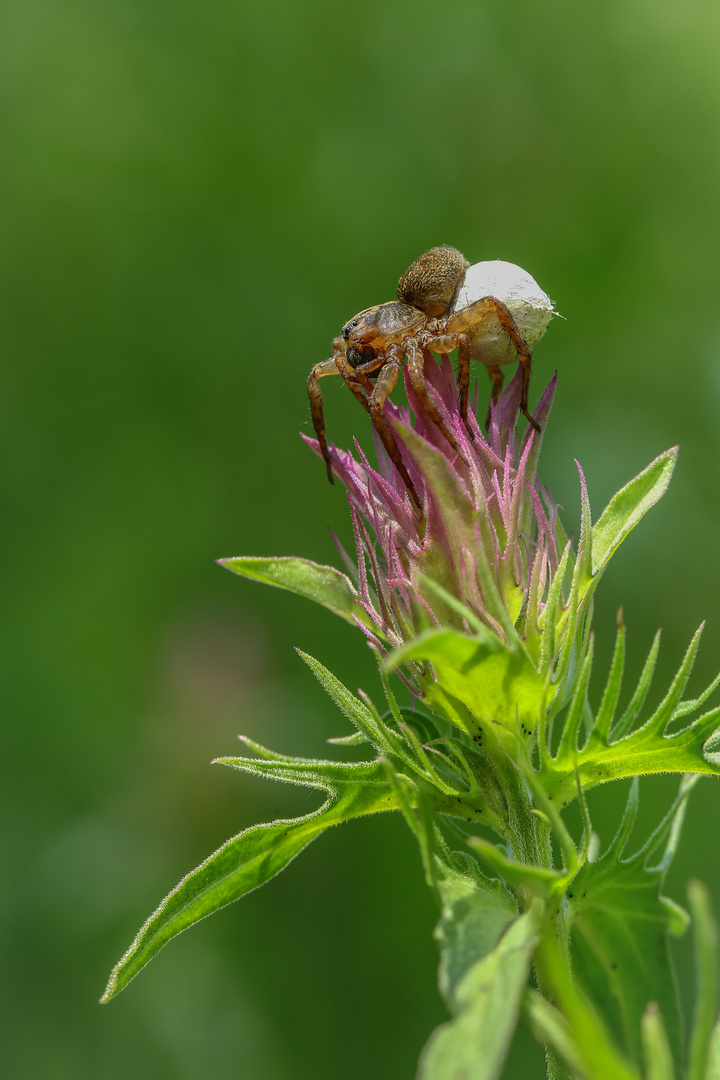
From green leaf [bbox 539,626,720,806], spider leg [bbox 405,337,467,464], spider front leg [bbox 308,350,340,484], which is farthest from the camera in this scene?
spider front leg [bbox 308,350,340,484]

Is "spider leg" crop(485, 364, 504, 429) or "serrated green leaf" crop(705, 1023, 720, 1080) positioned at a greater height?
"spider leg" crop(485, 364, 504, 429)

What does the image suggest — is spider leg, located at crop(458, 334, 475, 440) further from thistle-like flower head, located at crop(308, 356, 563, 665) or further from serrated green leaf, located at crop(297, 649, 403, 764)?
serrated green leaf, located at crop(297, 649, 403, 764)

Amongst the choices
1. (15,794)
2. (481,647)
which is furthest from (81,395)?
(481,647)

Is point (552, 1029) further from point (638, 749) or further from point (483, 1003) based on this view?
point (638, 749)

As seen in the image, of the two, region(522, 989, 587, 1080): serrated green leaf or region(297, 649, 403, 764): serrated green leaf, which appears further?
region(297, 649, 403, 764): serrated green leaf

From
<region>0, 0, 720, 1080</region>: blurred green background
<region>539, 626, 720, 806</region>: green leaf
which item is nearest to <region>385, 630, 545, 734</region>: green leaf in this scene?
<region>539, 626, 720, 806</region>: green leaf

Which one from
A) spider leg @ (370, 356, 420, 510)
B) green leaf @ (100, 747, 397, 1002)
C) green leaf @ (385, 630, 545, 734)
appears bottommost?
green leaf @ (100, 747, 397, 1002)

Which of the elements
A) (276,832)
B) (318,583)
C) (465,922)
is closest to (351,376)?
(318,583)
